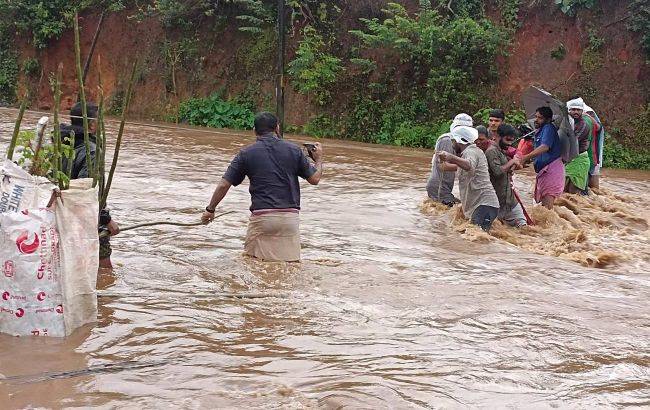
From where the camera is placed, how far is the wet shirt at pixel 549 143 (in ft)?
30.1

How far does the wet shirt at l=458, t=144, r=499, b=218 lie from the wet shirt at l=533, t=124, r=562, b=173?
134cm

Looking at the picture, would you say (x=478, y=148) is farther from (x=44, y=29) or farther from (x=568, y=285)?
(x=44, y=29)

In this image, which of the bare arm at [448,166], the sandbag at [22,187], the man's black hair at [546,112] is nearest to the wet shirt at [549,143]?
the man's black hair at [546,112]

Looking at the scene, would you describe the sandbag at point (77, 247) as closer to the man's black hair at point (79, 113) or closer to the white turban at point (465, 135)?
the man's black hair at point (79, 113)

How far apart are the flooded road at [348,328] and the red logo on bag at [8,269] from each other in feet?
1.22

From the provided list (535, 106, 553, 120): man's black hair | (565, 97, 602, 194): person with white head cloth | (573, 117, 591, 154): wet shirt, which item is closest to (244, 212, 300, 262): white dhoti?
(535, 106, 553, 120): man's black hair

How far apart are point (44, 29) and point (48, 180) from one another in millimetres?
25005

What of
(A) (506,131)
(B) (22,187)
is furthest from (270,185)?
(A) (506,131)

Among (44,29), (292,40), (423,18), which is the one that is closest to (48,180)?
(423,18)

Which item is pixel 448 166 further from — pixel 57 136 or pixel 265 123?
pixel 57 136

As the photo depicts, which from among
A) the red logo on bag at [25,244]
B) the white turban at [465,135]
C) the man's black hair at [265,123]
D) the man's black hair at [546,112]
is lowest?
the red logo on bag at [25,244]

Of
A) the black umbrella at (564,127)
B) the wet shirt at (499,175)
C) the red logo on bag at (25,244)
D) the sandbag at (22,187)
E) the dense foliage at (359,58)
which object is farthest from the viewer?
the dense foliage at (359,58)

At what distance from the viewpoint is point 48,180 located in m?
4.33

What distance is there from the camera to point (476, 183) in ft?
26.8
